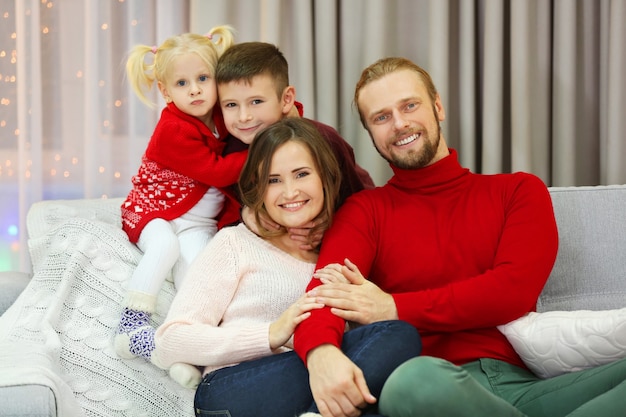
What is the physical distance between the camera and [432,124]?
198 centimetres

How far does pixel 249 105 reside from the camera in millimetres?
2082

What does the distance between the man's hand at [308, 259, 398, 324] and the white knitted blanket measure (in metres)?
0.43

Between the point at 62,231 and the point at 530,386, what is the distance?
4.15 feet

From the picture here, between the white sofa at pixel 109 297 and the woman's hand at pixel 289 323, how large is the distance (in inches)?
12.2

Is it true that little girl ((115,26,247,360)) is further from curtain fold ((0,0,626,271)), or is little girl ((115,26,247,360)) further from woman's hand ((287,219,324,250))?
curtain fold ((0,0,626,271))

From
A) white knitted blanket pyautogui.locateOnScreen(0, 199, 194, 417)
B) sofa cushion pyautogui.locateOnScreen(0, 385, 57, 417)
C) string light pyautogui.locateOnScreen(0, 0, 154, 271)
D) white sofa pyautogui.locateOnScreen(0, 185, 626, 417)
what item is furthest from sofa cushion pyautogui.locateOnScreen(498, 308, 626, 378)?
string light pyautogui.locateOnScreen(0, 0, 154, 271)

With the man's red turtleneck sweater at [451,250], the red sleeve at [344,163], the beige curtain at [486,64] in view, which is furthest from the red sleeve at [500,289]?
the beige curtain at [486,64]

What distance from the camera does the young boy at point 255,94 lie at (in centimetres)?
206

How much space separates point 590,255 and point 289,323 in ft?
2.96

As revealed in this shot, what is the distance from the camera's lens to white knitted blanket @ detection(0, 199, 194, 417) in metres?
1.74

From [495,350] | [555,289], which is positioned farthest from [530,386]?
[555,289]

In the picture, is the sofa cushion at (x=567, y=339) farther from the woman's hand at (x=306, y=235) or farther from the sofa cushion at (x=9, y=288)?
the sofa cushion at (x=9, y=288)

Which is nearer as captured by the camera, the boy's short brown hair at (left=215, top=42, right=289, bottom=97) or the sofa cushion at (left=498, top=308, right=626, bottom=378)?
the sofa cushion at (left=498, top=308, right=626, bottom=378)

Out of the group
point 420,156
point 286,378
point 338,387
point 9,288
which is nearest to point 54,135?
point 9,288
